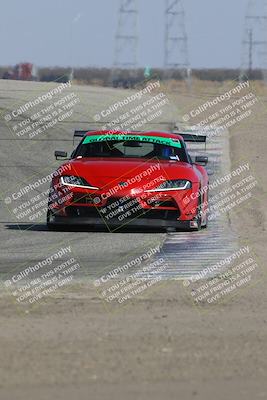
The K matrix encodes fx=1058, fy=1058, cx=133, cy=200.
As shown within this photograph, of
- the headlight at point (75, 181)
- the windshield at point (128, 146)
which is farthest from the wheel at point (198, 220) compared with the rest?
the headlight at point (75, 181)

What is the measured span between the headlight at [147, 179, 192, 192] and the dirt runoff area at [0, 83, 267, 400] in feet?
13.9

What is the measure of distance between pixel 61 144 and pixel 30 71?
79195 millimetres

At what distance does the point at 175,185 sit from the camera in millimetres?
13180

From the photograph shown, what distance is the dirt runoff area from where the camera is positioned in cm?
557

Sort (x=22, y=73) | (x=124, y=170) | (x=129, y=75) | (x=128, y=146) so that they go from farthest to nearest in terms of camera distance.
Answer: (x=22, y=73), (x=129, y=75), (x=128, y=146), (x=124, y=170)

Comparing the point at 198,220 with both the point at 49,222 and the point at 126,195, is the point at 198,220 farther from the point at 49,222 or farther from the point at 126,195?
the point at 49,222

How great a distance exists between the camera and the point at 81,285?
879 centimetres

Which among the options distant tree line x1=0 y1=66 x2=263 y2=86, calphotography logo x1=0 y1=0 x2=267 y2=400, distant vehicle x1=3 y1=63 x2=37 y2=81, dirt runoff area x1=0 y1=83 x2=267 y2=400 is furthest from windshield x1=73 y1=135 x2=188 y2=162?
distant vehicle x1=3 y1=63 x2=37 y2=81

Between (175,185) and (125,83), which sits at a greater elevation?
(175,185)

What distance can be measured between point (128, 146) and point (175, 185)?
136cm

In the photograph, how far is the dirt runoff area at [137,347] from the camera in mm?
5574

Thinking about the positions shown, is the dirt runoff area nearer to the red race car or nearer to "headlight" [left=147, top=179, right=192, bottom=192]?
the red race car

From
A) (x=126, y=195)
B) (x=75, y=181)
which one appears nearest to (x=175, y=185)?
(x=126, y=195)

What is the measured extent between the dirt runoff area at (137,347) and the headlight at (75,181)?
14.0 ft
